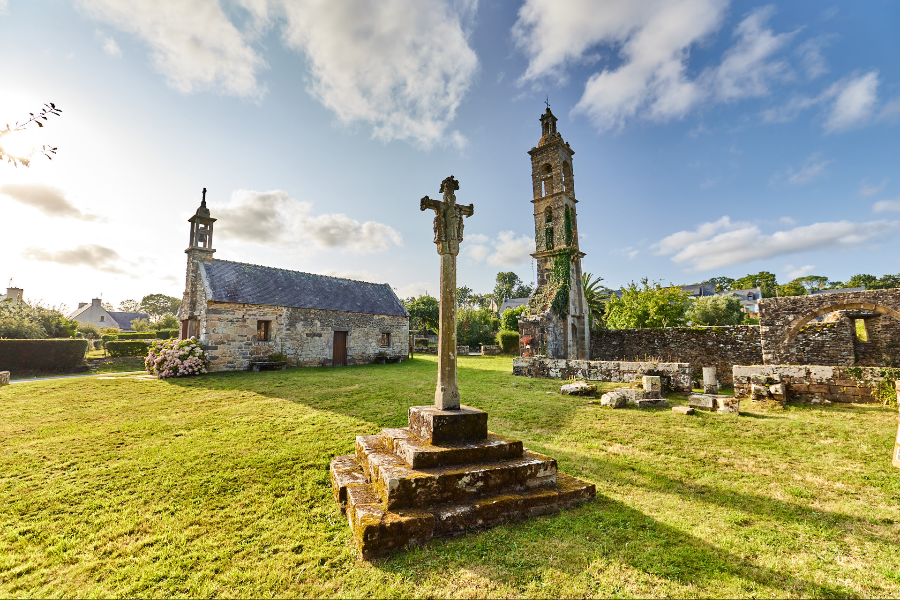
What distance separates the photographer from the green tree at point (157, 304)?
219ft

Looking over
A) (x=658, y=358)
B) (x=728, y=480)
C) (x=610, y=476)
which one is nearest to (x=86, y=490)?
(x=610, y=476)

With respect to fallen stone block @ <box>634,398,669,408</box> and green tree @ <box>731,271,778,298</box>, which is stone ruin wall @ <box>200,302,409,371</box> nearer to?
fallen stone block @ <box>634,398,669,408</box>

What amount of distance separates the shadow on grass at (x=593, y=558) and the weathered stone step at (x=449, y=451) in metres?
0.73

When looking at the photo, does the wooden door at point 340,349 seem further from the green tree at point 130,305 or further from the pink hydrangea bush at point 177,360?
the green tree at point 130,305

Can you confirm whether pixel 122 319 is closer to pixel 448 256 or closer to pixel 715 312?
pixel 448 256

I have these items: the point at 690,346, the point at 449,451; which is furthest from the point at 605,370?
the point at 449,451

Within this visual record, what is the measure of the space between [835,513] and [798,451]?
90.5 inches

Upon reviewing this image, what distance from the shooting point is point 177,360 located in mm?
14000

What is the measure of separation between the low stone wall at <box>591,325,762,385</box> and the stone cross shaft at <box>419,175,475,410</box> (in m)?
12.7

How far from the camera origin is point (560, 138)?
57.9 feet

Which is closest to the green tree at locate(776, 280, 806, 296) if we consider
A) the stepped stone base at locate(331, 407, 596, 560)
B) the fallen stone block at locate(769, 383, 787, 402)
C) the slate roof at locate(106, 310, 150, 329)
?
the fallen stone block at locate(769, 383, 787, 402)

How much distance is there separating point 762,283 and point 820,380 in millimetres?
68608

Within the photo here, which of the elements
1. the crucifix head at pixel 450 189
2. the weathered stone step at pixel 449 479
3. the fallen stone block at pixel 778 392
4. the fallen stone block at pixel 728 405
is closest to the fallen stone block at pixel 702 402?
the fallen stone block at pixel 728 405

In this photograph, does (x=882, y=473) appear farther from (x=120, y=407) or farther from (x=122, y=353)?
(x=122, y=353)
